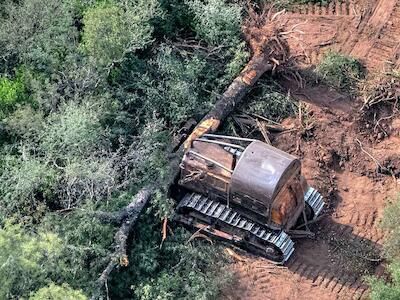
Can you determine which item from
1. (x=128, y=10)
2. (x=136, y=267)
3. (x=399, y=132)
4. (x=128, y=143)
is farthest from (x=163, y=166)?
(x=399, y=132)

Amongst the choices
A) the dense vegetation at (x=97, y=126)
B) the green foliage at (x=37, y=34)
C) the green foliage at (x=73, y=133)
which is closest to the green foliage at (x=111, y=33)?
the dense vegetation at (x=97, y=126)

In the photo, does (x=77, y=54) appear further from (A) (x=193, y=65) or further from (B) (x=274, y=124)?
(B) (x=274, y=124)

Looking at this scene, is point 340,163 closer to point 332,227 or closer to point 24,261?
point 332,227

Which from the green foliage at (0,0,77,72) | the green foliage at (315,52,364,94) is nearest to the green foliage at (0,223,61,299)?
the green foliage at (0,0,77,72)

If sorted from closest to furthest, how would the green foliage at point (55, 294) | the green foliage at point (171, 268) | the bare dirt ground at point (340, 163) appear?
the green foliage at point (55, 294), the green foliage at point (171, 268), the bare dirt ground at point (340, 163)

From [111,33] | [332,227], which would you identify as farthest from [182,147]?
[332,227]

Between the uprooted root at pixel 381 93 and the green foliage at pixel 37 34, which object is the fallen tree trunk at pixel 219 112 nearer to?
the uprooted root at pixel 381 93
